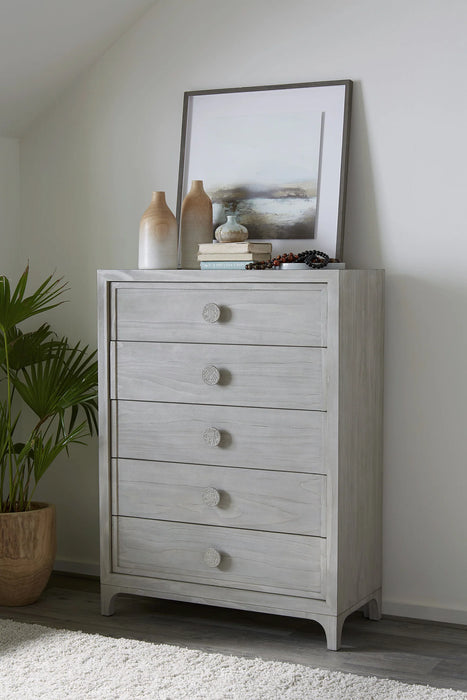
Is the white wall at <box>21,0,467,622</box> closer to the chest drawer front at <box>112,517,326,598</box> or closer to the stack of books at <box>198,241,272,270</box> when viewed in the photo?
the stack of books at <box>198,241,272,270</box>

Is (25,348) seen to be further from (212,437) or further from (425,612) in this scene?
(425,612)

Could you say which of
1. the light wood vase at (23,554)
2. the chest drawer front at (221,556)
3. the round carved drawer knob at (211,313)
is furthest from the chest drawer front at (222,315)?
the light wood vase at (23,554)

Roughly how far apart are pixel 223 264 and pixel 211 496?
0.75m

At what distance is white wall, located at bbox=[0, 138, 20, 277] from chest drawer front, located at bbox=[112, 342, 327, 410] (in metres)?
0.88

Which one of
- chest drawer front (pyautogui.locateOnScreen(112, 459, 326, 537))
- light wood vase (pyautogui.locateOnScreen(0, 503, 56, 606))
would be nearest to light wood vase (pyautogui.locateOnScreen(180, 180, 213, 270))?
chest drawer front (pyautogui.locateOnScreen(112, 459, 326, 537))

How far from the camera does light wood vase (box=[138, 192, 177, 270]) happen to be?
3.11 meters

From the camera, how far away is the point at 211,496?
2.94 meters

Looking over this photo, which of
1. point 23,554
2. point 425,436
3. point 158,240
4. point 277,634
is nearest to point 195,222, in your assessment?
point 158,240

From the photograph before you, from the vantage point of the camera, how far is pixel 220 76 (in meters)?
3.37

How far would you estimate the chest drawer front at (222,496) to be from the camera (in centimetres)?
283

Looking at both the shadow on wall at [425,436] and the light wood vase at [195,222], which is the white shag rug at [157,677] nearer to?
the shadow on wall at [425,436]

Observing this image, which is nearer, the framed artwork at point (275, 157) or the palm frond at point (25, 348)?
the framed artwork at point (275, 157)

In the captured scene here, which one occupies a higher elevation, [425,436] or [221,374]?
[221,374]

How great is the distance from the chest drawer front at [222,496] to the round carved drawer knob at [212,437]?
8 centimetres
